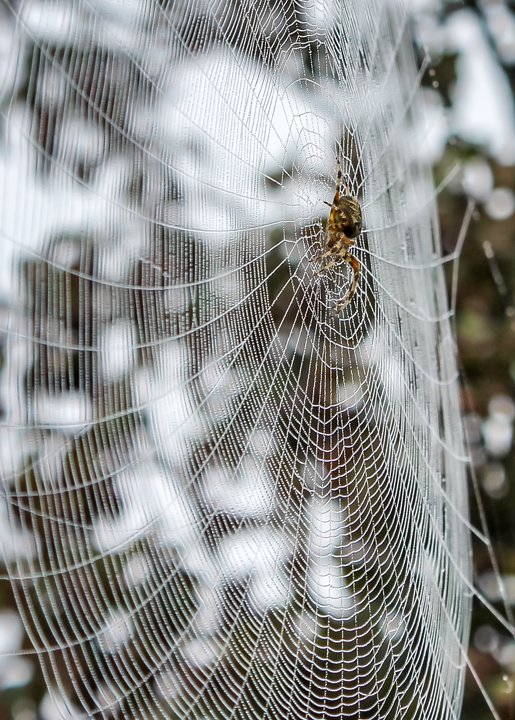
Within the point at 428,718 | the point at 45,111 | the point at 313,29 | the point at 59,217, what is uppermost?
the point at 313,29

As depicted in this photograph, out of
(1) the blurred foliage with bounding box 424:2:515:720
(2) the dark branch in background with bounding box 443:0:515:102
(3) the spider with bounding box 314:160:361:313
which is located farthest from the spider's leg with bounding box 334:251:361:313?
(2) the dark branch in background with bounding box 443:0:515:102

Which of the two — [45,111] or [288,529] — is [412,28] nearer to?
[45,111]

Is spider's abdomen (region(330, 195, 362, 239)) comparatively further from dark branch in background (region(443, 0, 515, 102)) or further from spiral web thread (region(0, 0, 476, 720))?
dark branch in background (region(443, 0, 515, 102))

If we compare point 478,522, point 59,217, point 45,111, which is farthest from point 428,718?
point 45,111

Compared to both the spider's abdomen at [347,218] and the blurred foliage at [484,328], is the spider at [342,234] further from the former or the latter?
the blurred foliage at [484,328]

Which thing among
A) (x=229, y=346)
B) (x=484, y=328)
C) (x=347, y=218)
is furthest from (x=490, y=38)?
(x=484, y=328)

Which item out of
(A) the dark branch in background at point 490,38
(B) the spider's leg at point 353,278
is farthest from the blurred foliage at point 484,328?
(A) the dark branch in background at point 490,38

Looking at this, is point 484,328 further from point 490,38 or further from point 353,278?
point 490,38
